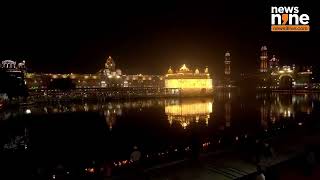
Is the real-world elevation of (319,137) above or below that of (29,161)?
above

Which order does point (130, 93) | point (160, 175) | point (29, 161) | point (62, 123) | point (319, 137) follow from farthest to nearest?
point (130, 93) < point (62, 123) < point (29, 161) < point (319, 137) < point (160, 175)

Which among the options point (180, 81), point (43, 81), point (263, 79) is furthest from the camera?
point (263, 79)

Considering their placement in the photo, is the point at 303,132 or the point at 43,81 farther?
the point at 43,81

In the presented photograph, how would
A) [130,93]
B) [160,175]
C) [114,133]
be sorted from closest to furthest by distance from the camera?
[160,175] < [114,133] < [130,93]

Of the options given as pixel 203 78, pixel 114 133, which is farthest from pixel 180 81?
pixel 114 133

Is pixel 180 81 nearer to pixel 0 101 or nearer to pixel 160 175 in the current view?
pixel 0 101

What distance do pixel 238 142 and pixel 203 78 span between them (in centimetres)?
4709

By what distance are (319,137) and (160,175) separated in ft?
22.1

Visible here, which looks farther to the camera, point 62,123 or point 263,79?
point 263,79

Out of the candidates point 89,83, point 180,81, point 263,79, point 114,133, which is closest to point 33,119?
point 114,133

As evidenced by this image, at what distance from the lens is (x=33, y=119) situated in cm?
2461

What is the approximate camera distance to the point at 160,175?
8.70 meters

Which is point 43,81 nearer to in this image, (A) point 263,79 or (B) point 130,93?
(B) point 130,93

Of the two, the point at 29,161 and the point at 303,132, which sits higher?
the point at 303,132
